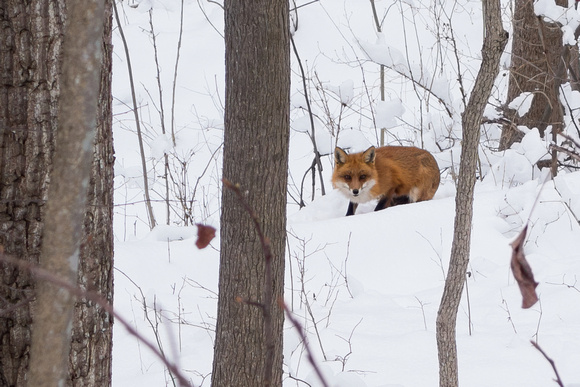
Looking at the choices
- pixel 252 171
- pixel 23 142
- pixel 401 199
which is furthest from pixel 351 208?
pixel 23 142

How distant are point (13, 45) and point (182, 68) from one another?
1404 cm

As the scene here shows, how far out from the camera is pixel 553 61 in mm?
8008

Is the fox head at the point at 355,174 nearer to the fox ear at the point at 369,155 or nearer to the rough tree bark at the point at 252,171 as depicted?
the fox ear at the point at 369,155

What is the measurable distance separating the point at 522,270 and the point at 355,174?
6.55 m

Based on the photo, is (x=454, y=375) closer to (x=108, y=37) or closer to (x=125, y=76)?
(x=108, y=37)

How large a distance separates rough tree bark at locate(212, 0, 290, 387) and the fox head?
463cm

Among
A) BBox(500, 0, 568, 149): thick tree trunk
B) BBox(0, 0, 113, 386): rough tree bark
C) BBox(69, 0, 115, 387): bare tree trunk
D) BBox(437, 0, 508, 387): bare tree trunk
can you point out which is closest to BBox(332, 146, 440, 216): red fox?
BBox(500, 0, 568, 149): thick tree trunk

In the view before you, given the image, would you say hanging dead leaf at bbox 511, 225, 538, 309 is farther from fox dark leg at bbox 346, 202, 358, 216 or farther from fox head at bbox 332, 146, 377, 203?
fox dark leg at bbox 346, 202, 358, 216

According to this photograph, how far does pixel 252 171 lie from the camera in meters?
2.97

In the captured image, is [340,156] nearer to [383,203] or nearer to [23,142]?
[383,203]

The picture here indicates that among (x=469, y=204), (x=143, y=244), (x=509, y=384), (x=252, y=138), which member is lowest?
(x=509, y=384)

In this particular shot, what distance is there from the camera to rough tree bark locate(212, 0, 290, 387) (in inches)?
115

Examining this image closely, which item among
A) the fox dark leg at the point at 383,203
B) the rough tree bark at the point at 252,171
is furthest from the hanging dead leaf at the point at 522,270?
the fox dark leg at the point at 383,203

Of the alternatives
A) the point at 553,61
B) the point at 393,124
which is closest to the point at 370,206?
the point at 393,124
